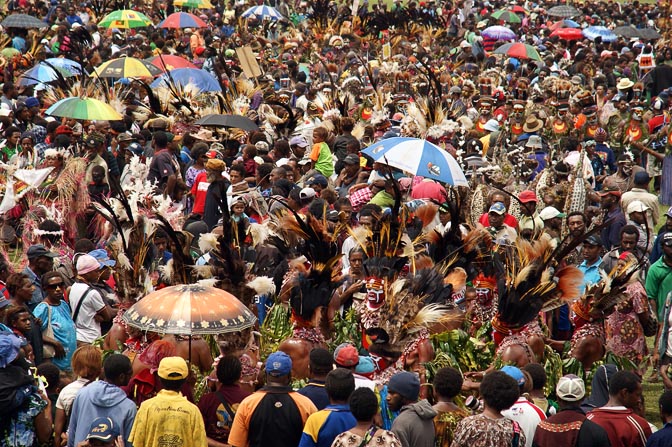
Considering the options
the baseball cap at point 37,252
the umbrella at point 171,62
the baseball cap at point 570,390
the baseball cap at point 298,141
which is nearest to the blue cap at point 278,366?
the baseball cap at point 570,390

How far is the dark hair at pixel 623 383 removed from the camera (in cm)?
641

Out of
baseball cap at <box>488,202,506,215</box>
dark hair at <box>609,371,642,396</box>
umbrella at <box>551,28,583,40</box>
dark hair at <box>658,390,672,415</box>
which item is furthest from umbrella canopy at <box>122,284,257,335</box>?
umbrella at <box>551,28,583,40</box>

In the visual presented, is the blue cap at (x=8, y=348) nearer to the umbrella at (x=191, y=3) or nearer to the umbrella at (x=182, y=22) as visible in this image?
the umbrella at (x=182, y=22)

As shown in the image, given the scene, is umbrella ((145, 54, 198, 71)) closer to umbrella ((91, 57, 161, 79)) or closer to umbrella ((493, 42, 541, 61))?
umbrella ((91, 57, 161, 79))

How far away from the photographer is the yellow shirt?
6.05m

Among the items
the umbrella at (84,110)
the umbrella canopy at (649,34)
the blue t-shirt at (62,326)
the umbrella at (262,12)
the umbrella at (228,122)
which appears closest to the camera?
the blue t-shirt at (62,326)

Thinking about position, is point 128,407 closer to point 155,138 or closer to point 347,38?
point 155,138

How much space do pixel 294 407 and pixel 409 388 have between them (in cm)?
66

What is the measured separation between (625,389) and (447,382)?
1.02 metres

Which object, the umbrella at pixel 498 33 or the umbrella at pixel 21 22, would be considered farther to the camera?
the umbrella at pixel 498 33

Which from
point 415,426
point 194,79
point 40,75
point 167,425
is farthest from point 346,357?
point 40,75

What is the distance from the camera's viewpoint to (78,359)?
22.0 ft

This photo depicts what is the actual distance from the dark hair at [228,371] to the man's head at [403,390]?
97 cm

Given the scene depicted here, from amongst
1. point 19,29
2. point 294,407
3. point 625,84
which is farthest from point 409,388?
point 19,29
